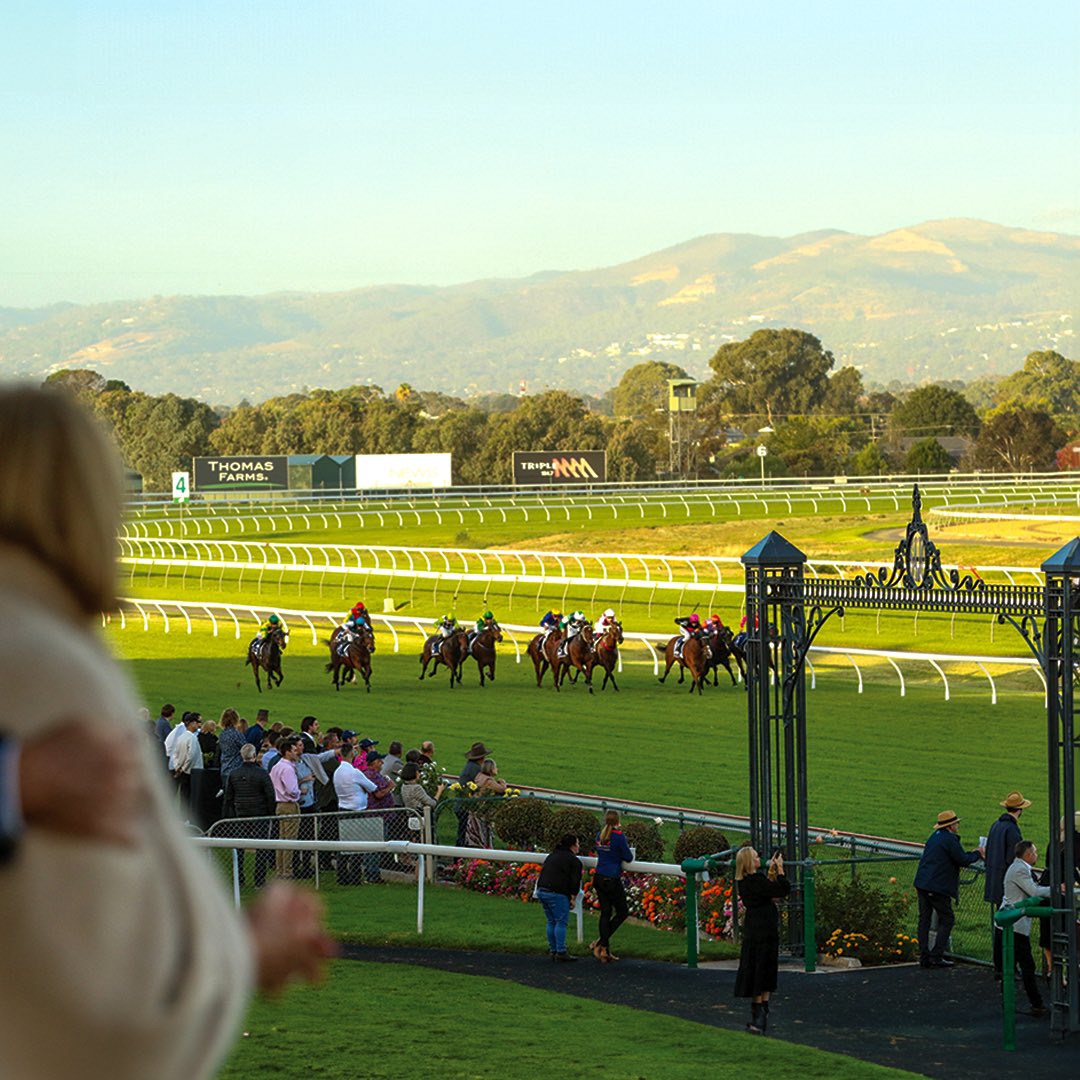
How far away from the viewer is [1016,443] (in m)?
88.5

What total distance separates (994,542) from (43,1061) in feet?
135

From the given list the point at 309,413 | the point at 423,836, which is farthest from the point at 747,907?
the point at 309,413

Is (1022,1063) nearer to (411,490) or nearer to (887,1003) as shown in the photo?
(887,1003)

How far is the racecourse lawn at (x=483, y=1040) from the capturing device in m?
8.26

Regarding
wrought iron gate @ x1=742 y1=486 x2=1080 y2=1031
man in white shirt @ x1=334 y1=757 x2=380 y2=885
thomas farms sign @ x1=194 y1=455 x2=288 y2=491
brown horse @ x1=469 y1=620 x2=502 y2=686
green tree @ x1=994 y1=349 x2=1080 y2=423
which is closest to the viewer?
wrought iron gate @ x1=742 y1=486 x2=1080 y2=1031

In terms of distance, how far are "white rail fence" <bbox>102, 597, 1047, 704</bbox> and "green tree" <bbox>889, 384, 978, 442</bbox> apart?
7552 cm

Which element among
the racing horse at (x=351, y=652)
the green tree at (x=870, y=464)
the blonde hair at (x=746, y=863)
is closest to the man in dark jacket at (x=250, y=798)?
the blonde hair at (x=746, y=863)

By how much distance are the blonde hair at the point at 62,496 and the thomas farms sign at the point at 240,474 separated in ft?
221

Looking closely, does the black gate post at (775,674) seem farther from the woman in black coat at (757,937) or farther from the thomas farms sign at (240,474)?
the thomas farms sign at (240,474)

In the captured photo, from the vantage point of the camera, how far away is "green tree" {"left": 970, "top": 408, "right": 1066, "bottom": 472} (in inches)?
3457

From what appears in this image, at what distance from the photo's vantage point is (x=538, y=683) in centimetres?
2458

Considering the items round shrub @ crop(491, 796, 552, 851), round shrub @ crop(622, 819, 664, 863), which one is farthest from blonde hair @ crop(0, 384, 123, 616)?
round shrub @ crop(491, 796, 552, 851)

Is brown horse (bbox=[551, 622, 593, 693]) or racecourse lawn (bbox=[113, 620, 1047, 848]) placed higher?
brown horse (bbox=[551, 622, 593, 693])

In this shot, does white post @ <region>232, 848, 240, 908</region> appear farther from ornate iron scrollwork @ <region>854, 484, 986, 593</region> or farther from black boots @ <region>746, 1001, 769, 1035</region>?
ornate iron scrollwork @ <region>854, 484, 986, 593</region>
